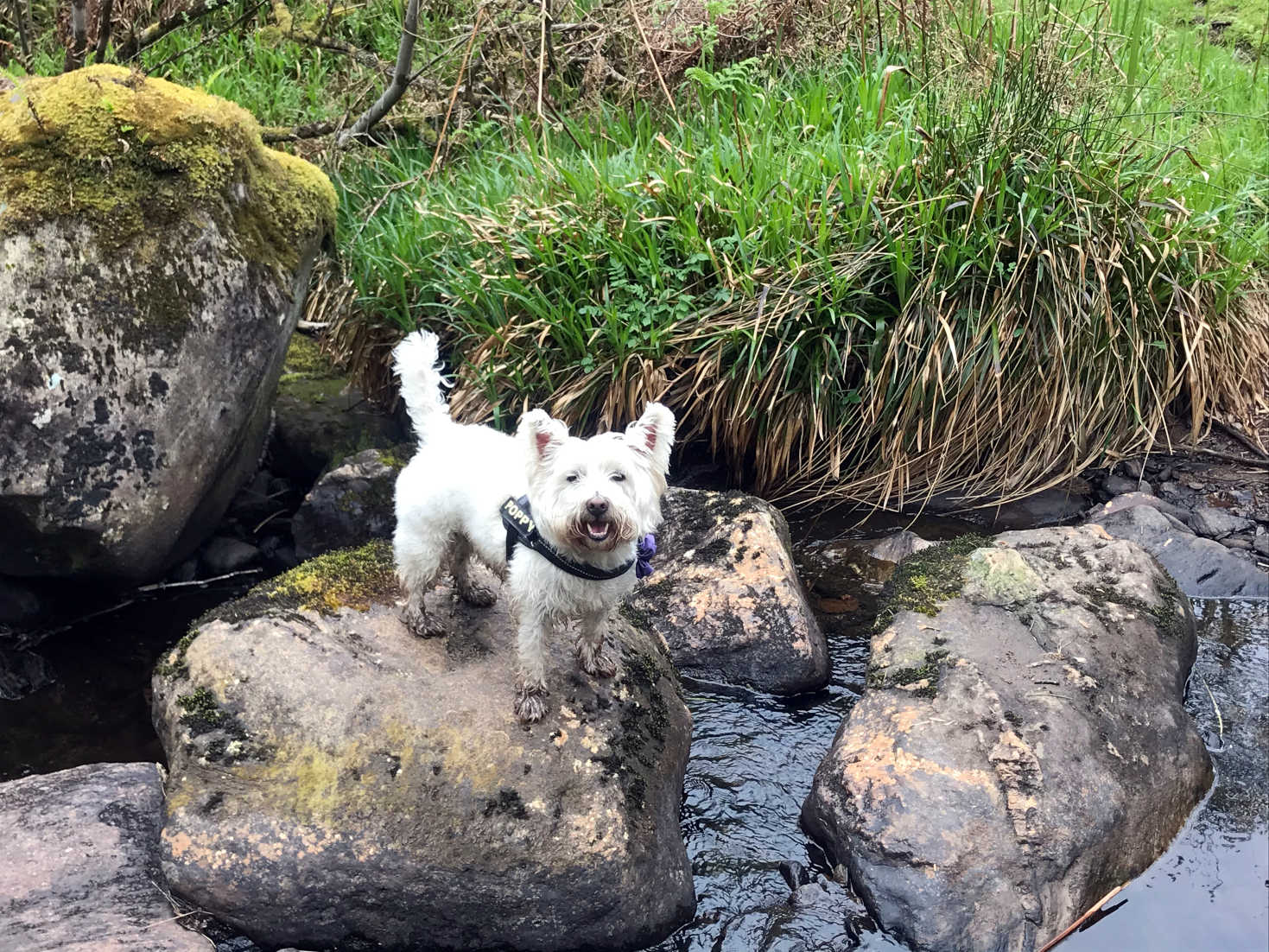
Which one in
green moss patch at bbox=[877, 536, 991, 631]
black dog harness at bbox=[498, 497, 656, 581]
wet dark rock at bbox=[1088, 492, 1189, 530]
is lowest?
wet dark rock at bbox=[1088, 492, 1189, 530]

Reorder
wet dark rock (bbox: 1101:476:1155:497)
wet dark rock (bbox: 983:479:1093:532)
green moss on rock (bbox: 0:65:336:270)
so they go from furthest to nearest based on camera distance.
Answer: wet dark rock (bbox: 1101:476:1155:497), wet dark rock (bbox: 983:479:1093:532), green moss on rock (bbox: 0:65:336:270)

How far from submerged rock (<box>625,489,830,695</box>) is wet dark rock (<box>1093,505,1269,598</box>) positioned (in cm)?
177

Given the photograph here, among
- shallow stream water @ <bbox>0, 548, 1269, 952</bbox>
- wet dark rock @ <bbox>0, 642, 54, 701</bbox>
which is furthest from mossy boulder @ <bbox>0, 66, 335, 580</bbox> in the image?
shallow stream water @ <bbox>0, 548, 1269, 952</bbox>

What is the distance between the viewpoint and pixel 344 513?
5.54m

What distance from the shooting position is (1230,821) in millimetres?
3744

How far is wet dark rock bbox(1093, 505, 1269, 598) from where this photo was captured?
504 centimetres

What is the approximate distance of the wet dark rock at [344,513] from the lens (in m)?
5.52

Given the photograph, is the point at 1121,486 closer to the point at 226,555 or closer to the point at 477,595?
the point at 477,595

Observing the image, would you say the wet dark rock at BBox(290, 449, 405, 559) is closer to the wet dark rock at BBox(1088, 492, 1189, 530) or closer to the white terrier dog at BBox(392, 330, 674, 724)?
the white terrier dog at BBox(392, 330, 674, 724)

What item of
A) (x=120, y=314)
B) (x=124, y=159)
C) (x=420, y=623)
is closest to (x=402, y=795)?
(x=420, y=623)

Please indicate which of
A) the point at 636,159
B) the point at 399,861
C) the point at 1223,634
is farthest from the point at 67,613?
the point at 1223,634

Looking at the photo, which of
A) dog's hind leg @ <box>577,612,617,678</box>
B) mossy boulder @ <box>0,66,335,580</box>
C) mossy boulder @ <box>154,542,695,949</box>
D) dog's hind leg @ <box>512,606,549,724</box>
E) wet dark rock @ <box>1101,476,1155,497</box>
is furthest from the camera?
wet dark rock @ <box>1101,476,1155,497</box>

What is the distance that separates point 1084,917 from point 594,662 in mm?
1832

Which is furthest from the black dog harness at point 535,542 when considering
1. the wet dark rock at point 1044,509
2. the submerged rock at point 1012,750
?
the wet dark rock at point 1044,509
